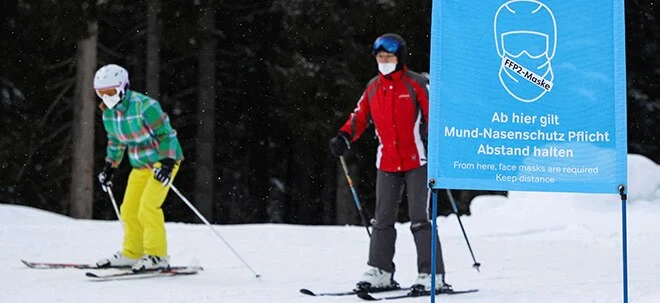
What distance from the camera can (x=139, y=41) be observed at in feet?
73.4

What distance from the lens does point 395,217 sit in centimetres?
668

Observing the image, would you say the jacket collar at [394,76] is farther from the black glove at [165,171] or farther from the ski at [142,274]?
the ski at [142,274]

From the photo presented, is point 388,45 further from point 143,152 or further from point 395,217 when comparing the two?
point 143,152

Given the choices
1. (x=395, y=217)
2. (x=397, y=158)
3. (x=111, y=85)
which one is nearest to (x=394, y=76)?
(x=397, y=158)

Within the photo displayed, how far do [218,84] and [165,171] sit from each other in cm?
1475

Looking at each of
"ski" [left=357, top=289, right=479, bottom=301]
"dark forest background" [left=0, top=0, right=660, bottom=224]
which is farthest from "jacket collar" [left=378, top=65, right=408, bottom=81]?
"dark forest background" [left=0, top=0, right=660, bottom=224]

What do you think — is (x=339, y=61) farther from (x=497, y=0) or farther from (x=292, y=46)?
(x=497, y=0)

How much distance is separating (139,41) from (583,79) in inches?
716

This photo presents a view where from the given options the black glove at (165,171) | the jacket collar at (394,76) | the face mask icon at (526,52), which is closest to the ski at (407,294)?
the jacket collar at (394,76)

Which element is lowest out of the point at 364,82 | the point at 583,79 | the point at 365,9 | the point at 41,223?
the point at 41,223

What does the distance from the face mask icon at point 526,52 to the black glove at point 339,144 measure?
1.91m

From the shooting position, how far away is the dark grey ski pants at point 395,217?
6543 millimetres

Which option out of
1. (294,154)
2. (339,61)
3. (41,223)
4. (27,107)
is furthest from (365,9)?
(41,223)

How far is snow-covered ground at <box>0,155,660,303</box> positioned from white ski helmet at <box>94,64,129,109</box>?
129 centimetres
